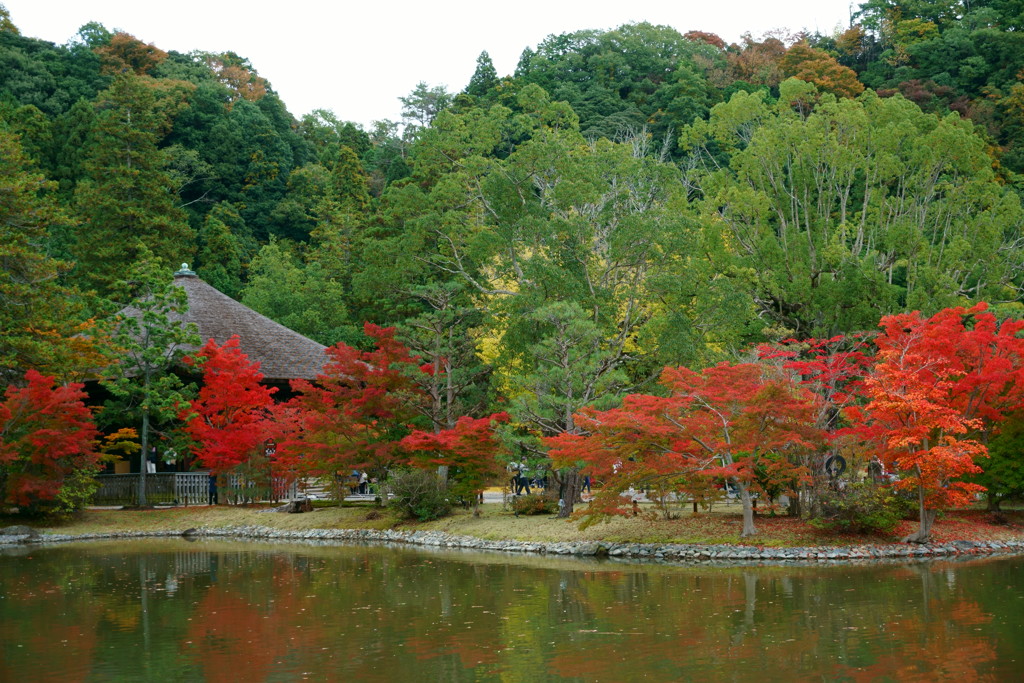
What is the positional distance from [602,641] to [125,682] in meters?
4.54

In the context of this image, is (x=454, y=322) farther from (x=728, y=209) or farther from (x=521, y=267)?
(x=728, y=209)

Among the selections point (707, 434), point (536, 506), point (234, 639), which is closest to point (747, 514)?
point (707, 434)

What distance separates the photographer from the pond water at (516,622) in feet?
28.8

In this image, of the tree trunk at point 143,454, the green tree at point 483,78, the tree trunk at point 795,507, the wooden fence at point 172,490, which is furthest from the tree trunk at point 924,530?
the green tree at point 483,78

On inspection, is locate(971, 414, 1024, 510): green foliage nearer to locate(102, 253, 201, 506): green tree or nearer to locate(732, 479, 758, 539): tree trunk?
locate(732, 479, 758, 539): tree trunk

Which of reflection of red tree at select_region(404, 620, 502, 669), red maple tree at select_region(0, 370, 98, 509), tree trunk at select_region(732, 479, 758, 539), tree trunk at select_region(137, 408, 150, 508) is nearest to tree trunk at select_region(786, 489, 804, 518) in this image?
tree trunk at select_region(732, 479, 758, 539)

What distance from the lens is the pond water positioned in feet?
28.8

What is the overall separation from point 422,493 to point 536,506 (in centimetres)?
296

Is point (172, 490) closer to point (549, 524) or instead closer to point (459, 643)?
point (549, 524)

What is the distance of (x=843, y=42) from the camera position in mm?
51719

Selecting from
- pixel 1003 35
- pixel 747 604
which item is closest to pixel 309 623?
pixel 747 604

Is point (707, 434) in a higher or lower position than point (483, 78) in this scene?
lower

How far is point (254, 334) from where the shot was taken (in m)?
32.0

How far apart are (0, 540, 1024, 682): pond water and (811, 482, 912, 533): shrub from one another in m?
1.54
